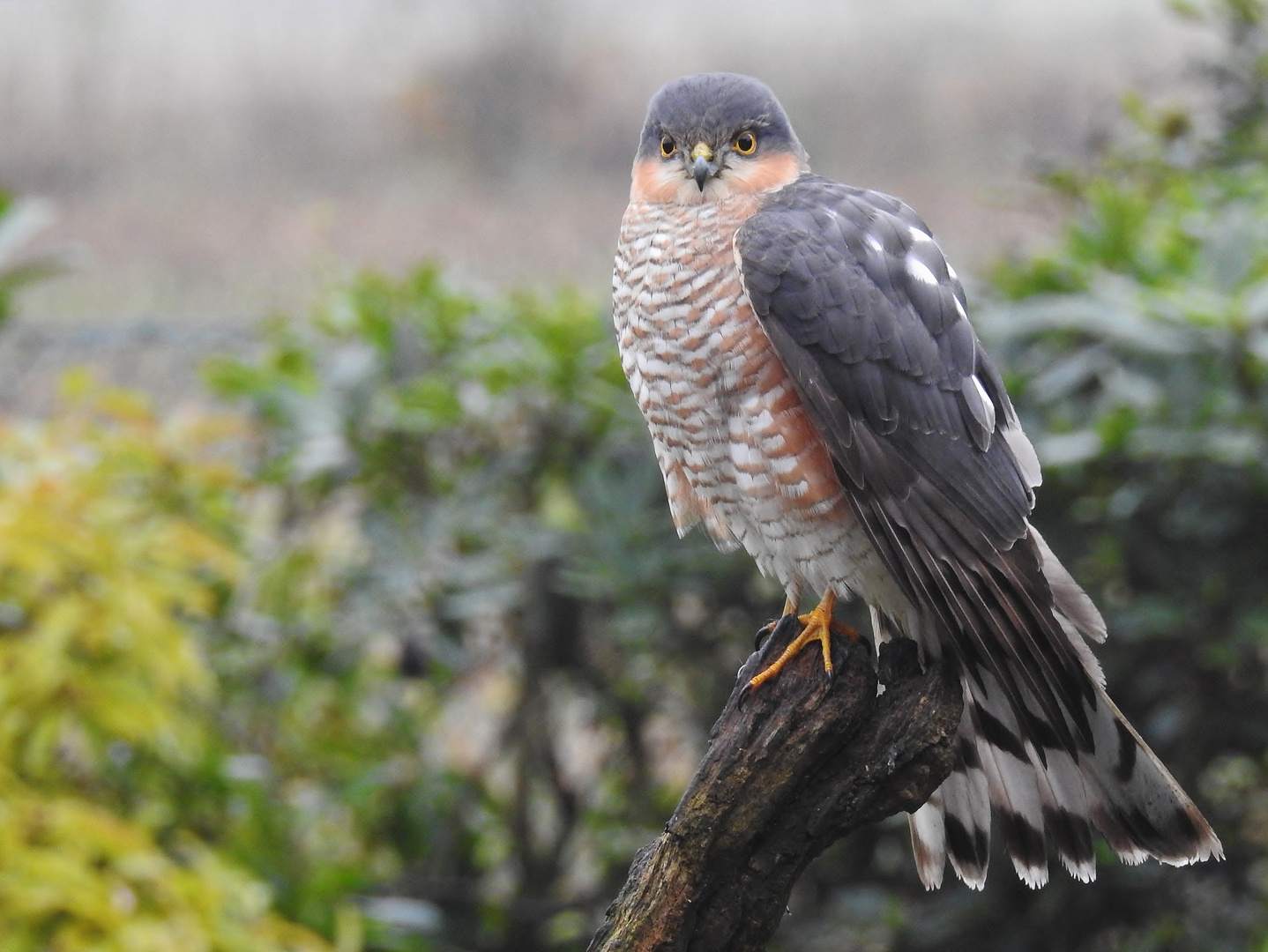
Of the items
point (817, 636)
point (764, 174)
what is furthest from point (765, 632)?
point (764, 174)

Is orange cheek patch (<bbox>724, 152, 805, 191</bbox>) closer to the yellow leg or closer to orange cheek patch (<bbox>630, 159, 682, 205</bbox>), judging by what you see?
orange cheek patch (<bbox>630, 159, 682, 205</bbox>)

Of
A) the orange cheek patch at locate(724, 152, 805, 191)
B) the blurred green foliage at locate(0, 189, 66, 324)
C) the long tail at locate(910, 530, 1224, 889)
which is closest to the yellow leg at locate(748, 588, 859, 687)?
the long tail at locate(910, 530, 1224, 889)

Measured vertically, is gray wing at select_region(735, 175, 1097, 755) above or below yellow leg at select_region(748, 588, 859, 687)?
above

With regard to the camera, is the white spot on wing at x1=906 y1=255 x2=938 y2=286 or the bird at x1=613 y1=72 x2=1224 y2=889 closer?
the bird at x1=613 y1=72 x2=1224 y2=889

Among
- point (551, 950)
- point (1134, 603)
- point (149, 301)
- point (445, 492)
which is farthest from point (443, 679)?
point (149, 301)

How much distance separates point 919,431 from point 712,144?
2.24ft

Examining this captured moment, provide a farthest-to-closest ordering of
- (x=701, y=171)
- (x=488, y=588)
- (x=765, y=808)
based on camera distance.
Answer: (x=488, y=588) → (x=701, y=171) → (x=765, y=808)

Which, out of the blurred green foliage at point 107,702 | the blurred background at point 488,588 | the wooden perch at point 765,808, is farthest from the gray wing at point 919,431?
the blurred green foliage at point 107,702

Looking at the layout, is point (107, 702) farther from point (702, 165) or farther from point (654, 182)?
point (702, 165)

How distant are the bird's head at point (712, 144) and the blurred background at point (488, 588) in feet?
3.12

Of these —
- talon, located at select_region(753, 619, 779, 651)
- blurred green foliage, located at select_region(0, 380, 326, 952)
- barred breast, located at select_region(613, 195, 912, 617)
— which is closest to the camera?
barred breast, located at select_region(613, 195, 912, 617)

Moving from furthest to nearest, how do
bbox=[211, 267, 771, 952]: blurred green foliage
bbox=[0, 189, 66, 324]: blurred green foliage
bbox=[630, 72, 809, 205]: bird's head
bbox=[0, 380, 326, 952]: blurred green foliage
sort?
1. bbox=[0, 189, 66, 324]: blurred green foliage
2. bbox=[211, 267, 771, 952]: blurred green foliage
3. bbox=[0, 380, 326, 952]: blurred green foliage
4. bbox=[630, 72, 809, 205]: bird's head

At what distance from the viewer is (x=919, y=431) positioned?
2326 mm

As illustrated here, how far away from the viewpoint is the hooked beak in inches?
99.0
